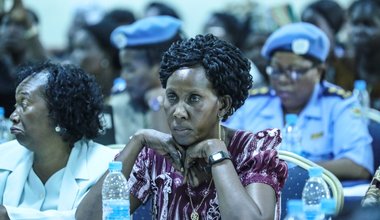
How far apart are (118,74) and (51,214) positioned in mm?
3301

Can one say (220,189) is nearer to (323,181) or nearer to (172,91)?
(172,91)

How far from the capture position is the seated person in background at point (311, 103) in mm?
5004

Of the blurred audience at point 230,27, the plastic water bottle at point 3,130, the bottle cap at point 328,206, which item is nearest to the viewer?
the bottle cap at point 328,206

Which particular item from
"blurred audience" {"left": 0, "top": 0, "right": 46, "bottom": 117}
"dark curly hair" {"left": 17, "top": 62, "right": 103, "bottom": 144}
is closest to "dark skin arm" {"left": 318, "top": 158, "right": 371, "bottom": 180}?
"dark curly hair" {"left": 17, "top": 62, "right": 103, "bottom": 144}

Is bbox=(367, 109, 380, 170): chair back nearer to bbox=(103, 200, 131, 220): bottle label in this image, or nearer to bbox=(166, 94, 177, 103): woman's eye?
bbox=(166, 94, 177, 103): woman's eye

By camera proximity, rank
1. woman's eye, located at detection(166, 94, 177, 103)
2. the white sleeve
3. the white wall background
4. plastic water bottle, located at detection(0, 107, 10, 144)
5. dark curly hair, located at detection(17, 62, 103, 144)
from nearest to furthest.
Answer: woman's eye, located at detection(166, 94, 177, 103) → the white sleeve → dark curly hair, located at detection(17, 62, 103, 144) → plastic water bottle, located at detection(0, 107, 10, 144) → the white wall background

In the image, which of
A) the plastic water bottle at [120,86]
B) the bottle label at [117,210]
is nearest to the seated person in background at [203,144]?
the bottle label at [117,210]

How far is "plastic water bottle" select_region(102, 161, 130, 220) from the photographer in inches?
119

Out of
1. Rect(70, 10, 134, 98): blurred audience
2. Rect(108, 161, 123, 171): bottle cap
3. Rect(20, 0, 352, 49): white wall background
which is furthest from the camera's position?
Result: Rect(20, 0, 352, 49): white wall background

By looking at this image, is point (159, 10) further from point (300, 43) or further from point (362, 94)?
point (300, 43)

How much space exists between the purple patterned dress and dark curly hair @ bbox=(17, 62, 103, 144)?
49 centimetres

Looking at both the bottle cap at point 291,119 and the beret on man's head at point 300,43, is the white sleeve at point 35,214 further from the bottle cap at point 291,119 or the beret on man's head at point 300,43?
the beret on man's head at point 300,43

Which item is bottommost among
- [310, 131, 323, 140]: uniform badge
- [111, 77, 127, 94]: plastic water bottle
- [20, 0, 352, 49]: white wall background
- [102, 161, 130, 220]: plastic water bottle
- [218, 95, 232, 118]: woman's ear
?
[20, 0, 352, 49]: white wall background

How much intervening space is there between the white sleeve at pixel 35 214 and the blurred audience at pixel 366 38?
3.54 m
